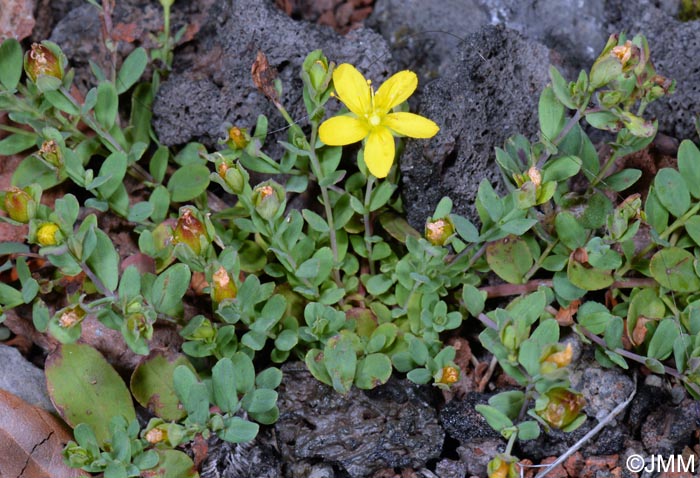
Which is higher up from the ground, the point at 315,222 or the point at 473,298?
the point at 315,222

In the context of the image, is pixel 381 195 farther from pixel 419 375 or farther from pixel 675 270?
pixel 675 270

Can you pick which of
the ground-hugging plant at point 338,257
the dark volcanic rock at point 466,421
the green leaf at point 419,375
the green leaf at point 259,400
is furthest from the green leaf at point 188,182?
the dark volcanic rock at point 466,421

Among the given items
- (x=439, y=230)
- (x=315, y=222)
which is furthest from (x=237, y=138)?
(x=439, y=230)

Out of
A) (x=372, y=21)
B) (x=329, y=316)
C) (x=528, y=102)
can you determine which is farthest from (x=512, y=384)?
(x=372, y=21)

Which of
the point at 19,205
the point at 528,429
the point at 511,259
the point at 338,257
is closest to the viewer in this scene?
the point at 528,429

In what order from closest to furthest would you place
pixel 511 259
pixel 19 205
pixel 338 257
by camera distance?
pixel 19 205 → pixel 511 259 → pixel 338 257

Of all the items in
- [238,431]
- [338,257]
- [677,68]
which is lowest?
[238,431]
